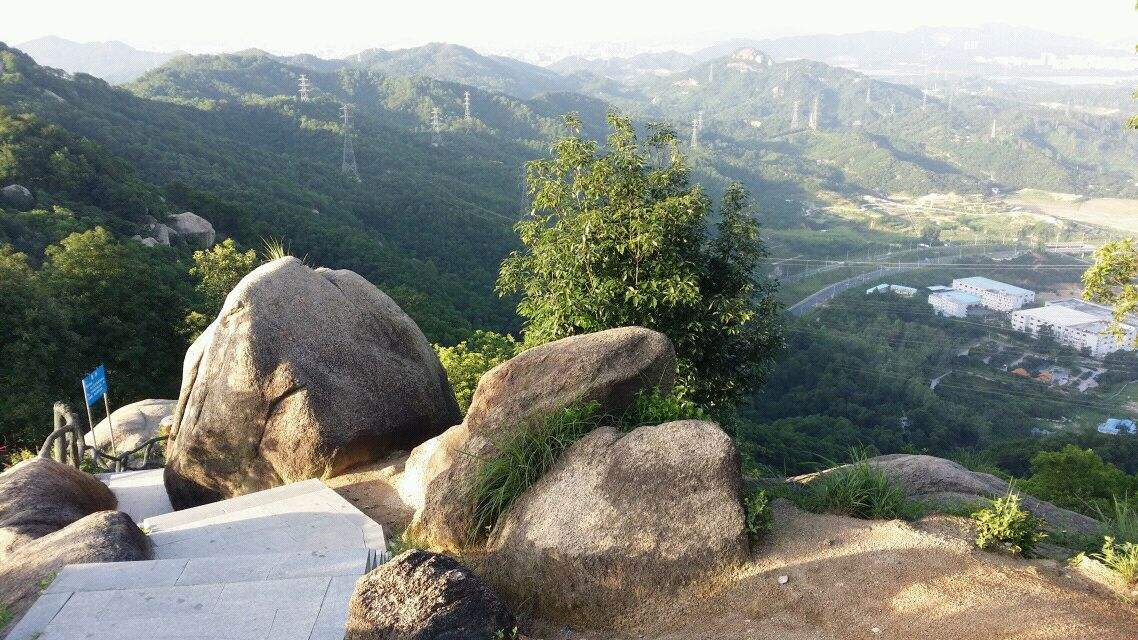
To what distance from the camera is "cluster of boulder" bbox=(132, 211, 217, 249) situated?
124 feet

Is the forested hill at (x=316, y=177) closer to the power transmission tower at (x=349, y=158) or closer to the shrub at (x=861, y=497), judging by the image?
the power transmission tower at (x=349, y=158)

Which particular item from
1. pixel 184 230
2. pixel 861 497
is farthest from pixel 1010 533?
pixel 184 230

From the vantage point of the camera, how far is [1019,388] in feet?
201

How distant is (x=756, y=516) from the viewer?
5.88 metres

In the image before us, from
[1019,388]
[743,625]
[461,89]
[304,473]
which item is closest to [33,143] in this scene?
[304,473]

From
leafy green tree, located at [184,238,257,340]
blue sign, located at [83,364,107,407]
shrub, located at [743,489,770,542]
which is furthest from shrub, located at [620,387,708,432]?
leafy green tree, located at [184,238,257,340]

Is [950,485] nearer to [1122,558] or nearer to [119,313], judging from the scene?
[1122,558]

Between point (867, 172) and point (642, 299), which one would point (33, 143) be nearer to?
point (642, 299)

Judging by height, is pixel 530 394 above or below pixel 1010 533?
above

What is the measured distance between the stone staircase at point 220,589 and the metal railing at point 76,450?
12.7ft

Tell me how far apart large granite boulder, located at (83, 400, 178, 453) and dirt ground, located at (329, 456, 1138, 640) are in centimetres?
1191

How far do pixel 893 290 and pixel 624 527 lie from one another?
288ft

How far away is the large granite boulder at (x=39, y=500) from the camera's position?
726 centimetres

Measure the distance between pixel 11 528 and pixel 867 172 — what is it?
184305 millimetres
